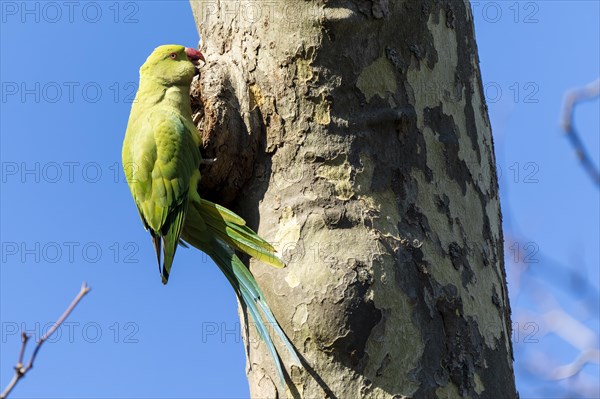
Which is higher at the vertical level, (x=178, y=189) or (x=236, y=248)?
(x=178, y=189)

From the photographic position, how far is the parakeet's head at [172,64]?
297cm

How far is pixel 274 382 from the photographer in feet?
7.22

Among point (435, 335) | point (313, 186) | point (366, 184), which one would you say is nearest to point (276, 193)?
point (313, 186)

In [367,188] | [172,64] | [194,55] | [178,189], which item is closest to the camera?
[367,188]

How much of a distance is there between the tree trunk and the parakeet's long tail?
0.14 feet

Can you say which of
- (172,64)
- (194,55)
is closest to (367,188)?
(194,55)

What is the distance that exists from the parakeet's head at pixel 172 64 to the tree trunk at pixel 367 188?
41 cm

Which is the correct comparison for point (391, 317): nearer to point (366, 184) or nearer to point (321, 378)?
point (321, 378)

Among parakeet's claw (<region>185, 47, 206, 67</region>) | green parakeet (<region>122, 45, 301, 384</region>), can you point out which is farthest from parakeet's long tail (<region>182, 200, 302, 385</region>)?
parakeet's claw (<region>185, 47, 206, 67</region>)

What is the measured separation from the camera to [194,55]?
287 cm

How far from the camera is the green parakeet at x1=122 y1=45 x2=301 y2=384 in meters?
2.40

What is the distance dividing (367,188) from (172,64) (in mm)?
1248

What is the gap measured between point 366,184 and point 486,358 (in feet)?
2.06

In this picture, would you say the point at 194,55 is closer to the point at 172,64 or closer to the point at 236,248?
the point at 172,64
